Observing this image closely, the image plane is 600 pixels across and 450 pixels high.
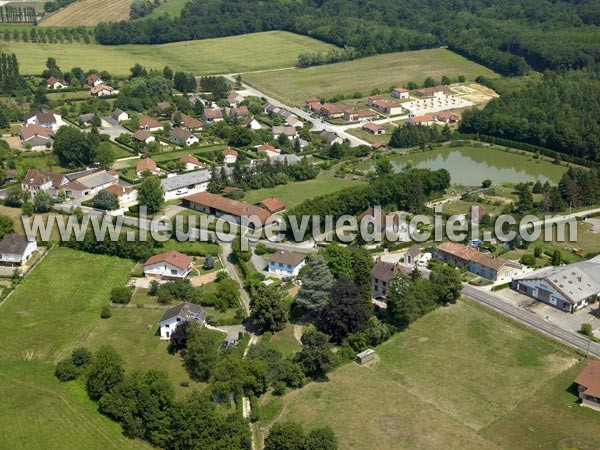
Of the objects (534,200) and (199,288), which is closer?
(199,288)

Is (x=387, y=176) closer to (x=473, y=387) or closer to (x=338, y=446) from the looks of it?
(x=473, y=387)

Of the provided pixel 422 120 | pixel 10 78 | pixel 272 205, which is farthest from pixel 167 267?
pixel 10 78

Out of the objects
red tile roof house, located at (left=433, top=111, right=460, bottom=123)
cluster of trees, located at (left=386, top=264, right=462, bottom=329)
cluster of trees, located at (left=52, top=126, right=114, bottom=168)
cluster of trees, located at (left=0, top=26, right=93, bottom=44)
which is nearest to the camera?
cluster of trees, located at (left=386, top=264, right=462, bottom=329)

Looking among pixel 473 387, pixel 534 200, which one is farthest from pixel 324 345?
pixel 534 200

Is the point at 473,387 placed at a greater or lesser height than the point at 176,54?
lesser

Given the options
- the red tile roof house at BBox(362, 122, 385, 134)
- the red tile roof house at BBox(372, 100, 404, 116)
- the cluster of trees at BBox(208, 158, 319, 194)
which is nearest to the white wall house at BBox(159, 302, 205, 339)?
the cluster of trees at BBox(208, 158, 319, 194)

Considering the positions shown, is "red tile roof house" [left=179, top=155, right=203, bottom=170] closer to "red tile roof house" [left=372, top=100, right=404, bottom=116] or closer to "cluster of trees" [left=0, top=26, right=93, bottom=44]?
"red tile roof house" [left=372, top=100, right=404, bottom=116]

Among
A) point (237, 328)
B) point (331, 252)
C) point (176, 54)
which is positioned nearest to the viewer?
Result: point (237, 328)
